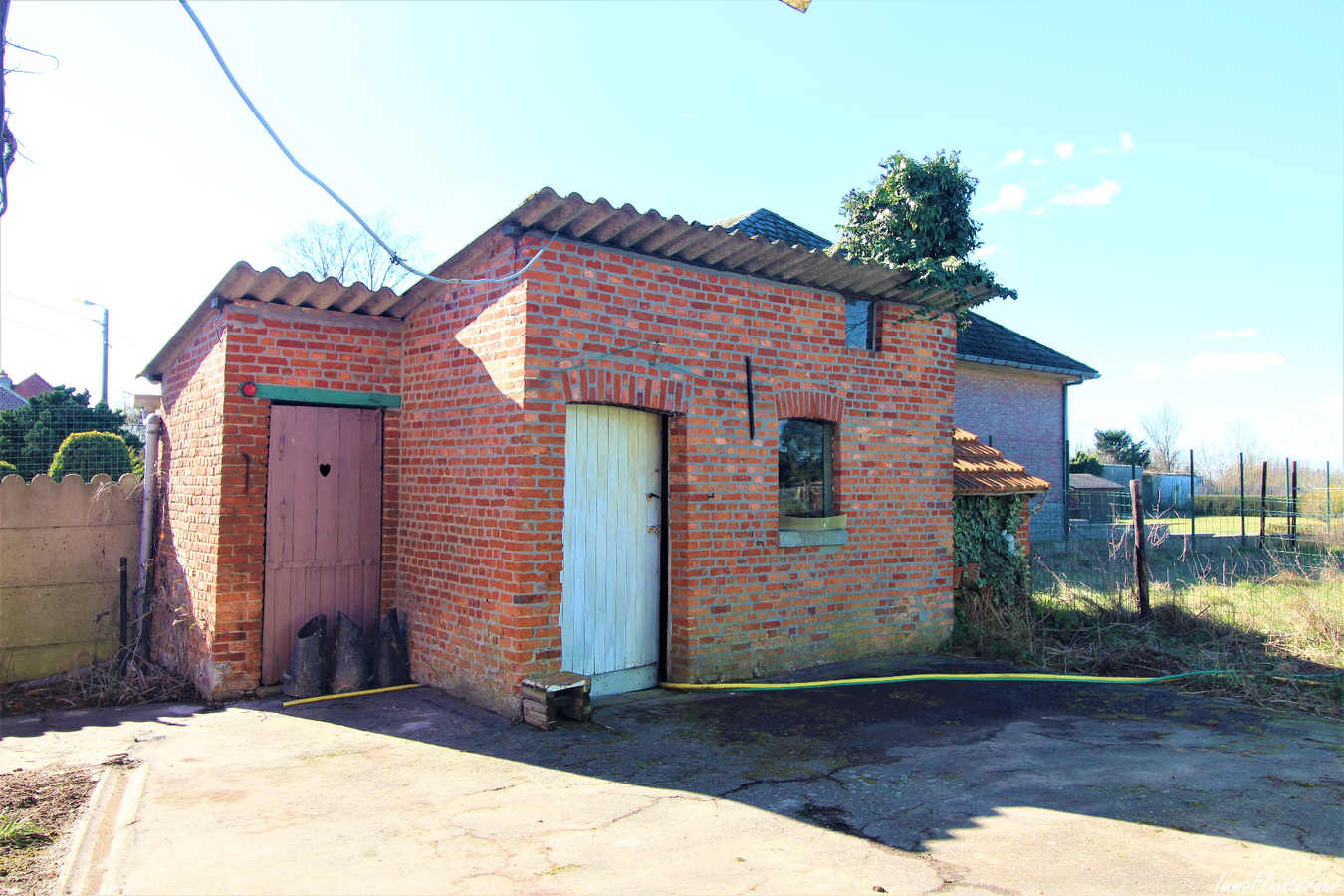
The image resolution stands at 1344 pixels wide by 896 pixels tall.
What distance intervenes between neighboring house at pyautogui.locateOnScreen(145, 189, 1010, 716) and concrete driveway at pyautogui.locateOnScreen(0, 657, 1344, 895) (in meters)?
0.66

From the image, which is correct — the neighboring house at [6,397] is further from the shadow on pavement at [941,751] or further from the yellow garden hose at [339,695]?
the shadow on pavement at [941,751]

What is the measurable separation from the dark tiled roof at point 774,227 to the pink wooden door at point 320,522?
5163 millimetres

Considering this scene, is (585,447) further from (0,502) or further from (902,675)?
(0,502)

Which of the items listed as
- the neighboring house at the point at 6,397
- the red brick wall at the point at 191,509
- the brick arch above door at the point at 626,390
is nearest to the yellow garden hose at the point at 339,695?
the red brick wall at the point at 191,509

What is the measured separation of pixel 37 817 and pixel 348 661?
259 cm

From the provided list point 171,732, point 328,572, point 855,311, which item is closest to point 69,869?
point 171,732

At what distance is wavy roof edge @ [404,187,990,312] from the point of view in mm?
5895

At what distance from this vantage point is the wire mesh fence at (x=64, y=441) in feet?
32.2

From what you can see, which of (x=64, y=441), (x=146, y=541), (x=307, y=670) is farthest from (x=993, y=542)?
(x=64, y=441)

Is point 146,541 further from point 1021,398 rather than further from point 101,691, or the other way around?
point 1021,398

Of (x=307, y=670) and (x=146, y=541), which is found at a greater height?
(x=146, y=541)

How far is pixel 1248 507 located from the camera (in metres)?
19.3

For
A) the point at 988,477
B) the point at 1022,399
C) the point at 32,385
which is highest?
the point at 32,385

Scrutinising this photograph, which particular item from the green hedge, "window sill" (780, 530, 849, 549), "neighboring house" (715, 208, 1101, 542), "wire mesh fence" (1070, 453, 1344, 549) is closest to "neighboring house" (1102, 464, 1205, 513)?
"wire mesh fence" (1070, 453, 1344, 549)
